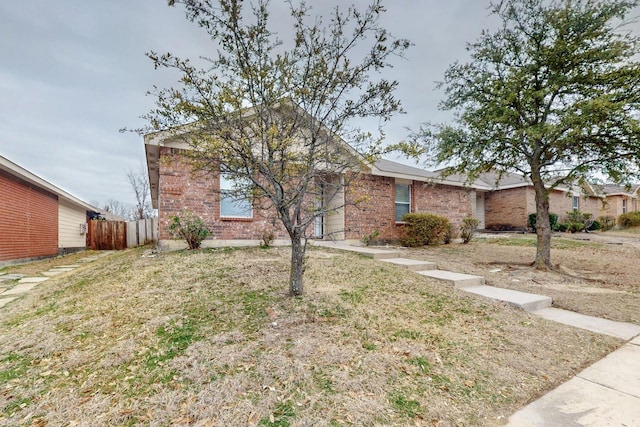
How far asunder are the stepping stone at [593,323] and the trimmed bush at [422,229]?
20.9 feet

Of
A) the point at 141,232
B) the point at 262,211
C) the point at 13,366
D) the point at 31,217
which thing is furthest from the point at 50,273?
the point at 141,232

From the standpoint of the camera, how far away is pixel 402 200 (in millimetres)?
12203

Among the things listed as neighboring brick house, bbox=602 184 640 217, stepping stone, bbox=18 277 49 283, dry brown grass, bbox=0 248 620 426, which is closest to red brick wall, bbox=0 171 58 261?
stepping stone, bbox=18 277 49 283

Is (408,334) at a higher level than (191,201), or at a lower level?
lower

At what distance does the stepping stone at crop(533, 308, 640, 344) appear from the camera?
3682mm

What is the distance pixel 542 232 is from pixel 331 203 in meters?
6.39

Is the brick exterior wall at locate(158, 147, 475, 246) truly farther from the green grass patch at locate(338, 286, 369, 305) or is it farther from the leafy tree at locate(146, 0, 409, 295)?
the green grass patch at locate(338, 286, 369, 305)

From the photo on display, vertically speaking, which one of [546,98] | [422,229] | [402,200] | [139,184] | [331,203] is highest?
[139,184]

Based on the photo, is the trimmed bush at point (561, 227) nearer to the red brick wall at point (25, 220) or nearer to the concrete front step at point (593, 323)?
the concrete front step at point (593, 323)

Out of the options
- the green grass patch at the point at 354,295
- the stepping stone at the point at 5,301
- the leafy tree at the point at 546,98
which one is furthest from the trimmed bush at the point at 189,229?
the leafy tree at the point at 546,98

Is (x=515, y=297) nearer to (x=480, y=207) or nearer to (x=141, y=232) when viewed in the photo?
(x=480, y=207)

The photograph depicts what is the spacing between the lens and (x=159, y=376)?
7.70 ft

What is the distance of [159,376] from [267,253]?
16.7 ft

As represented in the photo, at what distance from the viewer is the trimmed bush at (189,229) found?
789 cm
